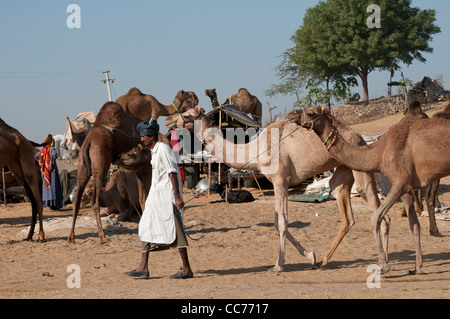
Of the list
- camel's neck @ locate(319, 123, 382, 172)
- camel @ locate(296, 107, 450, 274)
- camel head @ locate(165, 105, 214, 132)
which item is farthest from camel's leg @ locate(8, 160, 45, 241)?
camel's neck @ locate(319, 123, 382, 172)

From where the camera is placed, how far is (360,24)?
39312 millimetres

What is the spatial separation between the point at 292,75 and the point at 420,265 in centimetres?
3613

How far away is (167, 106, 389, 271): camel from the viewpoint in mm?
8578

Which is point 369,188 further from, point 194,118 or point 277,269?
point 194,118

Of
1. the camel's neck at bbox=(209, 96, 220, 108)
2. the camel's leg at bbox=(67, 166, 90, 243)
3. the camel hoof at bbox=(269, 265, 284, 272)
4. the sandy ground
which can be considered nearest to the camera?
the sandy ground

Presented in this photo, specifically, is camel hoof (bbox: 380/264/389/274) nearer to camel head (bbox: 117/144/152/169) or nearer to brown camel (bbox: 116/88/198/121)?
camel head (bbox: 117/144/152/169)

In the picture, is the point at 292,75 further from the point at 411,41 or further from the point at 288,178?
the point at 288,178

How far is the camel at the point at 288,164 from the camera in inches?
338

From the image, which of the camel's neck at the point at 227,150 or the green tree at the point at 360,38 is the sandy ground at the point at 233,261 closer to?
the camel's neck at the point at 227,150

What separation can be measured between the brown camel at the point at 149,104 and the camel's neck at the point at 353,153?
38.7 feet

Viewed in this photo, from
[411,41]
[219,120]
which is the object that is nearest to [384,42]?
[411,41]

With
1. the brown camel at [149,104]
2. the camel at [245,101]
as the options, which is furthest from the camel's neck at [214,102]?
the camel at [245,101]

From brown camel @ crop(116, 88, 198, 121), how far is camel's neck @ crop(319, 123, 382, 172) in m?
11.8
